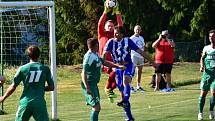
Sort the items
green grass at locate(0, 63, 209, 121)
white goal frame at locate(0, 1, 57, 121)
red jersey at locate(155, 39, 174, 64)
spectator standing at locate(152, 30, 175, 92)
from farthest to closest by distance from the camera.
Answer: red jersey at locate(155, 39, 174, 64) < spectator standing at locate(152, 30, 175, 92) < green grass at locate(0, 63, 209, 121) < white goal frame at locate(0, 1, 57, 121)

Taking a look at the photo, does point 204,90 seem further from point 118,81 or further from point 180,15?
point 180,15

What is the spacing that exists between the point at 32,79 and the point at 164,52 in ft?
40.3

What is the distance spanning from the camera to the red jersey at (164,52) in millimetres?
22413

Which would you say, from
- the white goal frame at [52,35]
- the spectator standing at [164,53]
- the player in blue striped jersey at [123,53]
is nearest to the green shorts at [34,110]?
the player in blue striped jersey at [123,53]

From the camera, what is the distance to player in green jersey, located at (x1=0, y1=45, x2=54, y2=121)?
1057 centimetres

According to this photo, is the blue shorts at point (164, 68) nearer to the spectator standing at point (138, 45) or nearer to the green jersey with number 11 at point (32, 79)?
the spectator standing at point (138, 45)

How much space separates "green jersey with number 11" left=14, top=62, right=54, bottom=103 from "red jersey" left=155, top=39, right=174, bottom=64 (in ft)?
39.7

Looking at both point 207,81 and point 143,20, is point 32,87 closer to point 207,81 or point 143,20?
point 207,81

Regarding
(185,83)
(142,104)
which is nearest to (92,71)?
(142,104)

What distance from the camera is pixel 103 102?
62.4 ft

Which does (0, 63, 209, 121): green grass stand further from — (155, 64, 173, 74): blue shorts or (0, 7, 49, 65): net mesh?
(0, 7, 49, 65): net mesh

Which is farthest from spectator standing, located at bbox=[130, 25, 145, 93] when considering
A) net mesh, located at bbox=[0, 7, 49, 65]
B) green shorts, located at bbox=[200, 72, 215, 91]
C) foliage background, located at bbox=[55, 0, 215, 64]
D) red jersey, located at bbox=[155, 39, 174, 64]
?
foliage background, located at bbox=[55, 0, 215, 64]

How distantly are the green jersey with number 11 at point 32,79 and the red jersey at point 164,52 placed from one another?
12101 mm

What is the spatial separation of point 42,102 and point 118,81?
453 centimetres
